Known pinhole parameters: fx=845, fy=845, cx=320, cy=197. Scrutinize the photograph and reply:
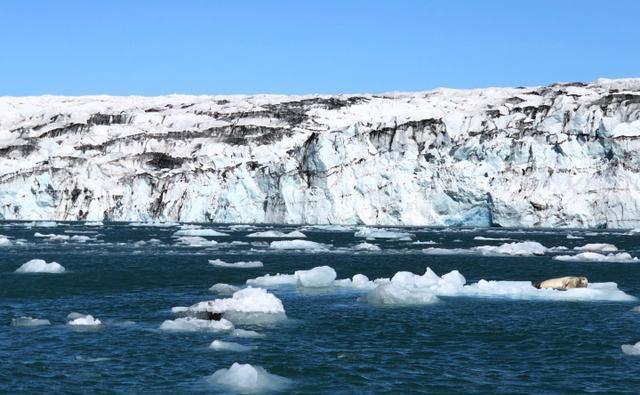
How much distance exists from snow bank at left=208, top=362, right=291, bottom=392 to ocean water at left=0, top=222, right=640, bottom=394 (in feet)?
0.58

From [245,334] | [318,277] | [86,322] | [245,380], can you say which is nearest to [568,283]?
[318,277]

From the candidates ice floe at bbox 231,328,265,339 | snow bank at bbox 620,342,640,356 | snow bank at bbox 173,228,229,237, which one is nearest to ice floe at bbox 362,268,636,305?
ice floe at bbox 231,328,265,339

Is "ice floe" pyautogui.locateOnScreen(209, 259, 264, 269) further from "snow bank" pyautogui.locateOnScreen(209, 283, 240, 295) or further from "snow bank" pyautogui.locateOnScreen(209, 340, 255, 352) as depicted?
"snow bank" pyautogui.locateOnScreen(209, 340, 255, 352)

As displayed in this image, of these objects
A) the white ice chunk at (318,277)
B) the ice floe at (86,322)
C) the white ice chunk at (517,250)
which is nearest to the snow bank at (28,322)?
the ice floe at (86,322)

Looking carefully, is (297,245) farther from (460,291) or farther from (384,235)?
(460,291)

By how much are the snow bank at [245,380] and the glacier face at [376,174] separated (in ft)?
156

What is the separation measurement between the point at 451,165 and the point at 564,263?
25076 mm

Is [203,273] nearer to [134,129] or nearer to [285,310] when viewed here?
[285,310]

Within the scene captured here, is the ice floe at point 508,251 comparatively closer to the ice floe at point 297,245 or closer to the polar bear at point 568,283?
the ice floe at point 297,245

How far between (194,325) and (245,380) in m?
5.45

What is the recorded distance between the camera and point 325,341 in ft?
59.1

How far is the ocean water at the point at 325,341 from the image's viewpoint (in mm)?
14461

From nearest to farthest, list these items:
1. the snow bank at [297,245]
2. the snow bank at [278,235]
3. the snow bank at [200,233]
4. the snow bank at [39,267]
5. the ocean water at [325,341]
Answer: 1. the ocean water at [325,341]
2. the snow bank at [39,267]
3. the snow bank at [297,245]
4. the snow bank at [278,235]
5. the snow bank at [200,233]

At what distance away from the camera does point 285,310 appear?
886 inches
